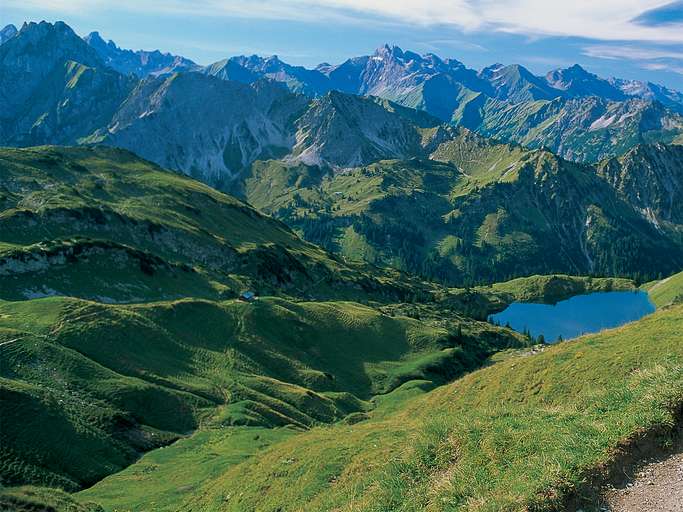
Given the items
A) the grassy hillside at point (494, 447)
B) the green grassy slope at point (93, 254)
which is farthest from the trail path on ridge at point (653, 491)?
the green grassy slope at point (93, 254)

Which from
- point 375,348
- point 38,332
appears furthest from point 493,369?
point 375,348

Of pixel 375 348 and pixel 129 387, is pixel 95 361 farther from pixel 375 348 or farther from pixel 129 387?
pixel 375 348

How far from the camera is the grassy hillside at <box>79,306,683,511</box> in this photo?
65.2 ft

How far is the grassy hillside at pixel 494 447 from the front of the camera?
19.9 meters

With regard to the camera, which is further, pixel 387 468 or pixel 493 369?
pixel 493 369

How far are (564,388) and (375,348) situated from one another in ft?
305

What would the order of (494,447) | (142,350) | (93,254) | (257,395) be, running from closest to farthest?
1. (494,447)
2. (257,395)
3. (142,350)
4. (93,254)

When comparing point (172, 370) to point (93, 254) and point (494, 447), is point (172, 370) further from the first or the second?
point (494, 447)

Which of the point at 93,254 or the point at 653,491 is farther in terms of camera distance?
the point at 93,254

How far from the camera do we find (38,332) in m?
86.1

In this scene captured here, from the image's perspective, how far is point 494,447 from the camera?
2281 centimetres

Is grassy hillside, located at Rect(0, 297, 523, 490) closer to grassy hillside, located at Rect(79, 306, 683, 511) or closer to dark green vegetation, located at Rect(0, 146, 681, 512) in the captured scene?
dark green vegetation, located at Rect(0, 146, 681, 512)

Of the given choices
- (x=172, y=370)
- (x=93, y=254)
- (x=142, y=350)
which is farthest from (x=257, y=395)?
(x=93, y=254)

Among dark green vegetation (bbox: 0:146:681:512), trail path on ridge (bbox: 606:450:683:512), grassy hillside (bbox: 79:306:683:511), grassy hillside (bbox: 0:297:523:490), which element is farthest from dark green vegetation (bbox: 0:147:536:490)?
trail path on ridge (bbox: 606:450:683:512)
